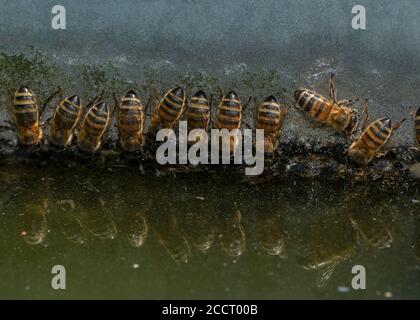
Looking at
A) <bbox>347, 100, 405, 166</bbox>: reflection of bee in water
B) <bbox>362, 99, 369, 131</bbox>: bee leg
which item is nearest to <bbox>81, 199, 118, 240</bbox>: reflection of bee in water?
<bbox>347, 100, 405, 166</bbox>: reflection of bee in water

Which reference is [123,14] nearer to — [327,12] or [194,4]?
[194,4]

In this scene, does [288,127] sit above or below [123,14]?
below

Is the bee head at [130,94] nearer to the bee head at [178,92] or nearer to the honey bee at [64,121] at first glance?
the bee head at [178,92]

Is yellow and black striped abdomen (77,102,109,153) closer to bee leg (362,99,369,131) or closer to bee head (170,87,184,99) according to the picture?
bee head (170,87,184,99)

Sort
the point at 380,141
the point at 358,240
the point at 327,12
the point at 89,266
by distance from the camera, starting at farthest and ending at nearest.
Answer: the point at 327,12
the point at 380,141
the point at 358,240
the point at 89,266
